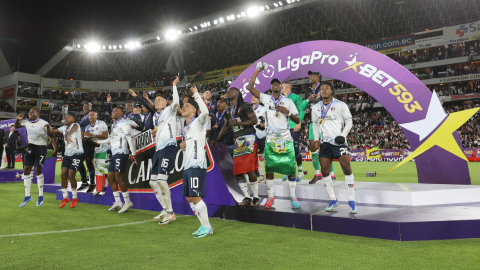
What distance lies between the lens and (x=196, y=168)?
14.3 ft

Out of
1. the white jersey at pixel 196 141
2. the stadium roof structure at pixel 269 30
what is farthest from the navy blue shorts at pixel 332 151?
the stadium roof structure at pixel 269 30

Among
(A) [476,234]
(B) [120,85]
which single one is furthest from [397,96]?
(B) [120,85]

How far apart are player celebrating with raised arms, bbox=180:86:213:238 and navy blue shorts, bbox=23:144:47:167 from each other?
195 inches

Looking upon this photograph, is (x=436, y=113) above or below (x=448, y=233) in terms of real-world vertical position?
above

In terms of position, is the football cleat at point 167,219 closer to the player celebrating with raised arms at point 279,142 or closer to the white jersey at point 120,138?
the player celebrating with raised arms at point 279,142

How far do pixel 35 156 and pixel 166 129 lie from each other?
4.04 meters

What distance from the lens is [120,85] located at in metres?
53.1

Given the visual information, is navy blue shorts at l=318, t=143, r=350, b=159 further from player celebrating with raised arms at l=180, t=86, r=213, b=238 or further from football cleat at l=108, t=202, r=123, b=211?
football cleat at l=108, t=202, r=123, b=211

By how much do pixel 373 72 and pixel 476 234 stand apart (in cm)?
402

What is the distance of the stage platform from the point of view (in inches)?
150

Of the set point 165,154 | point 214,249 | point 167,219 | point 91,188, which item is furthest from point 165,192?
point 91,188

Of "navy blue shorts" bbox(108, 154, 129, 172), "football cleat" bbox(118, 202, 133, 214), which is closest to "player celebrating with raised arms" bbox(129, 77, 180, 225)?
"football cleat" bbox(118, 202, 133, 214)

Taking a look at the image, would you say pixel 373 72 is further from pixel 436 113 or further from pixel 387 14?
pixel 387 14

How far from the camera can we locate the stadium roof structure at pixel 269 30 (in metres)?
30.4
